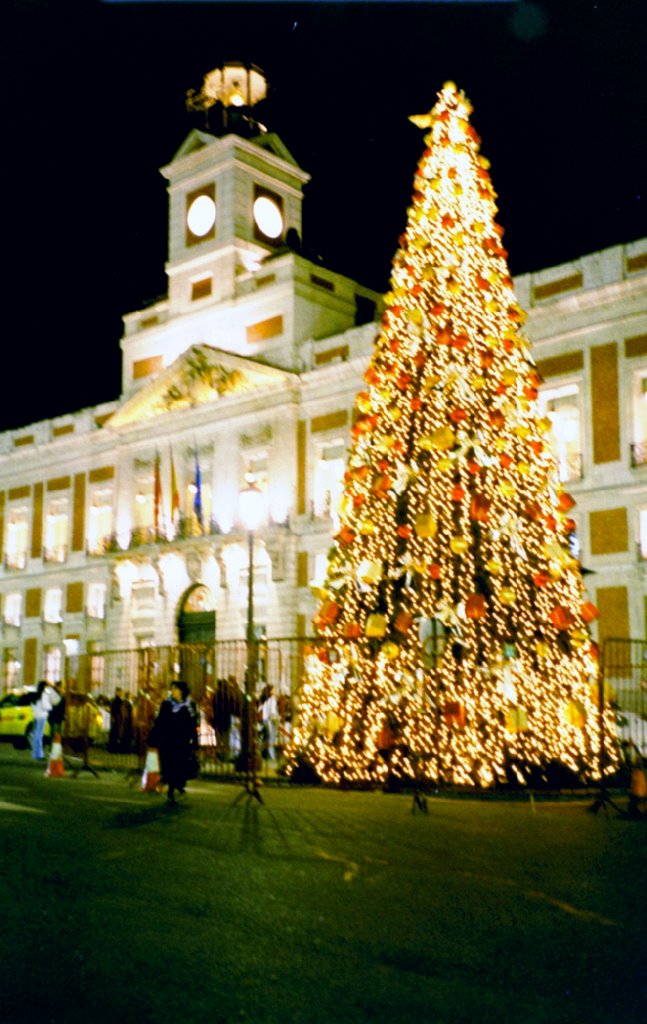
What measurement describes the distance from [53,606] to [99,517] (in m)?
3.90

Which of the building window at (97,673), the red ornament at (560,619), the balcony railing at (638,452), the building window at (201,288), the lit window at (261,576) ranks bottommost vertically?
the building window at (97,673)

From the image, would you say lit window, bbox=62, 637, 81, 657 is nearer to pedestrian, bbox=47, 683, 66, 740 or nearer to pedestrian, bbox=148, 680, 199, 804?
pedestrian, bbox=47, 683, 66, 740

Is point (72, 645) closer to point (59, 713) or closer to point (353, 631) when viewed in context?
point (59, 713)

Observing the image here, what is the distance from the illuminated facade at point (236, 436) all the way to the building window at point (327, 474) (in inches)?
1.8

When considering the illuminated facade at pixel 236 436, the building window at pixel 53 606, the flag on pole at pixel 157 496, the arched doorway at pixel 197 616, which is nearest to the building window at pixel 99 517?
the illuminated facade at pixel 236 436

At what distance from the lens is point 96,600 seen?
127 ft

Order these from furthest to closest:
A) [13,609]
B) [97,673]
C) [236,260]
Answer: [13,609], [236,260], [97,673]

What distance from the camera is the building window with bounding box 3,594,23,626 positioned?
41.9 metres

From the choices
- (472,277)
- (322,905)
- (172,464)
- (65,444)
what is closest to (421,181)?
(472,277)

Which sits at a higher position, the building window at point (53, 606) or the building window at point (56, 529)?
the building window at point (56, 529)

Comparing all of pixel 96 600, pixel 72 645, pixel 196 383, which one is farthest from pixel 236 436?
pixel 72 645

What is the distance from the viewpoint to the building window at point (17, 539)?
42562 mm

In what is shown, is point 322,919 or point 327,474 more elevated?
point 327,474

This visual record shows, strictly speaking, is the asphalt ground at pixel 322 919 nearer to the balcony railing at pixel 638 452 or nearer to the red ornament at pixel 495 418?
the red ornament at pixel 495 418
